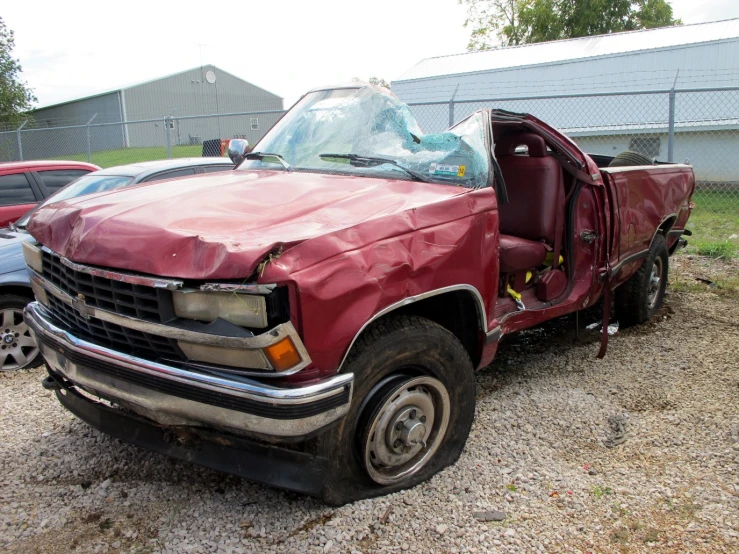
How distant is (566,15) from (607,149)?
18328mm

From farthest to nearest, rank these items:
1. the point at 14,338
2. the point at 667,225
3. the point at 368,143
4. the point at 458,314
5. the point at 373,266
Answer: the point at 667,225
the point at 14,338
the point at 368,143
the point at 458,314
the point at 373,266

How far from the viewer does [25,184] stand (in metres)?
6.64

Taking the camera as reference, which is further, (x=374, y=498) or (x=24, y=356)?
(x=24, y=356)

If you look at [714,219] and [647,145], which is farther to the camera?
[647,145]

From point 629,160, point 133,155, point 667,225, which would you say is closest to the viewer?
point 667,225

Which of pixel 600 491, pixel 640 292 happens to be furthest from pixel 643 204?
pixel 600 491

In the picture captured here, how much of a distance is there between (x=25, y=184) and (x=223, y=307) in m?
5.69

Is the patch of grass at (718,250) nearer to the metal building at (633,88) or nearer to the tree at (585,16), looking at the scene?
the metal building at (633,88)

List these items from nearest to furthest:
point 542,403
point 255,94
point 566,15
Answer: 1. point 542,403
2. point 566,15
3. point 255,94

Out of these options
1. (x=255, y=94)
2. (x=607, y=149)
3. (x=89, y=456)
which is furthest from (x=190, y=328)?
(x=255, y=94)

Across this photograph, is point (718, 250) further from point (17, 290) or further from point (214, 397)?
point (17, 290)

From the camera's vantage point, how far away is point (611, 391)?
400 centimetres

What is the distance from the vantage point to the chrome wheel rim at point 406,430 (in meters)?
2.62

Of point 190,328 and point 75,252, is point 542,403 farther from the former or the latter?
point 75,252
